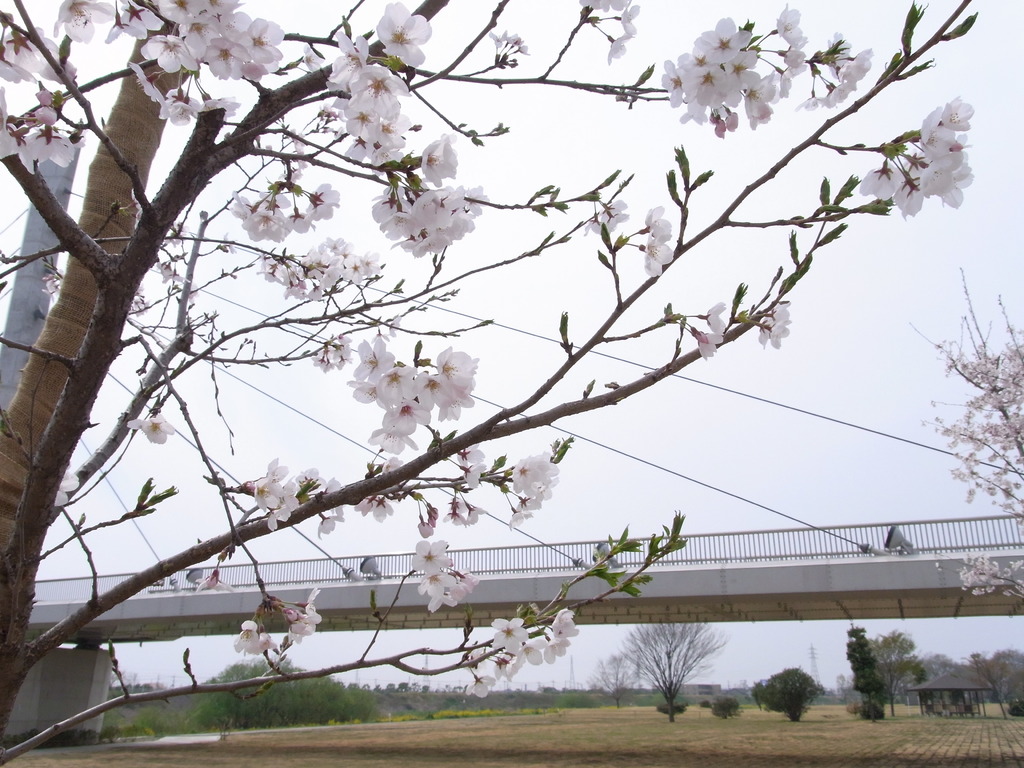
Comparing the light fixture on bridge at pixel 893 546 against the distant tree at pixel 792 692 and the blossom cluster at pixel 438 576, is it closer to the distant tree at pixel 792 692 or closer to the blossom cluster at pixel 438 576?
the blossom cluster at pixel 438 576

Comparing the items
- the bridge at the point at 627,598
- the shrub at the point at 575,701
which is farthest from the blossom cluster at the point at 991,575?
the shrub at the point at 575,701

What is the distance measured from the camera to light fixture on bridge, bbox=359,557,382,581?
15.6 m

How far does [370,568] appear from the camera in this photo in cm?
1577

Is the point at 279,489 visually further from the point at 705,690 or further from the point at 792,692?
the point at 705,690

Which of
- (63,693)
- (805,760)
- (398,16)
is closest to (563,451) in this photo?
(398,16)

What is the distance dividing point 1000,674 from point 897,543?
39.5 m

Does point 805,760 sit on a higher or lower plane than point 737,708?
higher

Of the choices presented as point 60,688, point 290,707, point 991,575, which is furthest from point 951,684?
point 60,688

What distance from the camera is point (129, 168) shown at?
99cm

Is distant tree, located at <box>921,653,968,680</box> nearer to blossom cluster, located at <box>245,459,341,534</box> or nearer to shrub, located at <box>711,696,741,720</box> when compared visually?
shrub, located at <box>711,696,741,720</box>

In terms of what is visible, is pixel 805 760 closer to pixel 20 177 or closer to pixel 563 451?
pixel 563 451

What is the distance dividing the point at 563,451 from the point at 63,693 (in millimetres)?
22870

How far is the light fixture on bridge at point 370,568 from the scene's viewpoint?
15.6 metres

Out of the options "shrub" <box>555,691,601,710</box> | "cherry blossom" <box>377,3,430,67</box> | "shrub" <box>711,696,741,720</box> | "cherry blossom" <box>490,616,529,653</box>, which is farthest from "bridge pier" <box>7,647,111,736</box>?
"shrub" <box>555,691,601,710</box>
